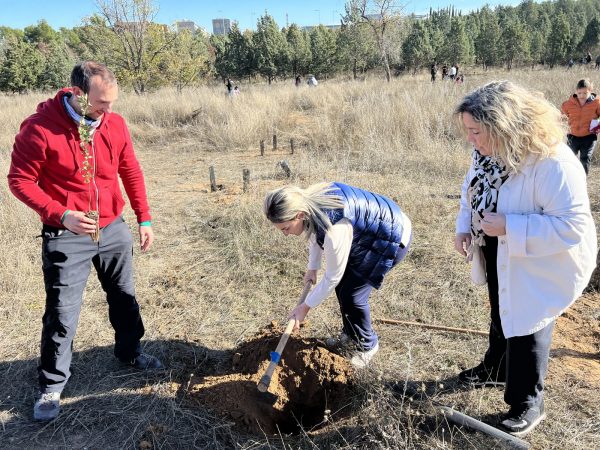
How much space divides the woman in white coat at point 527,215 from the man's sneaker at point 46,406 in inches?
93.9

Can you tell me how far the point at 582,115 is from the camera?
564 centimetres

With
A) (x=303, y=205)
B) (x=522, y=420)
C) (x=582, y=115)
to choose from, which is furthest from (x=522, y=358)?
(x=582, y=115)

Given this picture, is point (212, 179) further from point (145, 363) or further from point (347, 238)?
point (347, 238)

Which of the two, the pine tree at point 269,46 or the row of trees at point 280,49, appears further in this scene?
the pine tree at point 269,46

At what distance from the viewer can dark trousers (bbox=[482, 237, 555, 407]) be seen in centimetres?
180

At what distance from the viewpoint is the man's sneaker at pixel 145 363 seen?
2.77m

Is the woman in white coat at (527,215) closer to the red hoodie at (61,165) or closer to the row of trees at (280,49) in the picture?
the red hoodie at (61,165)

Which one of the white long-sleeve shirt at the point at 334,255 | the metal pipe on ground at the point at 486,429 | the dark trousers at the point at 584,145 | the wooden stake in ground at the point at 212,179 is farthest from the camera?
the wooden stake in ground at the point at 212,179

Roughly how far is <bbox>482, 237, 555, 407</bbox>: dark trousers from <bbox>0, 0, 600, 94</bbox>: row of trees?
752 inches

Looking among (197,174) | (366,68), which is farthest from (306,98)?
(366,68)

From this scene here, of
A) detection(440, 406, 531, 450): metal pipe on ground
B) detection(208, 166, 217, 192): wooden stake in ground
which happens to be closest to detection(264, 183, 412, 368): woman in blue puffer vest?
detection(440, 406, 531, 450): metal pipe on ground

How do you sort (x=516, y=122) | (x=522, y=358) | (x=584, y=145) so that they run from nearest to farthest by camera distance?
(x=516, y=122) → (x=522, y=358) → (x=584, y=145)

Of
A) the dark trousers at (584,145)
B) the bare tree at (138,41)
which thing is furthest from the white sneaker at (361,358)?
the bare tree at (138,41)

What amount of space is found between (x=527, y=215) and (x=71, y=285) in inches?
86.5
